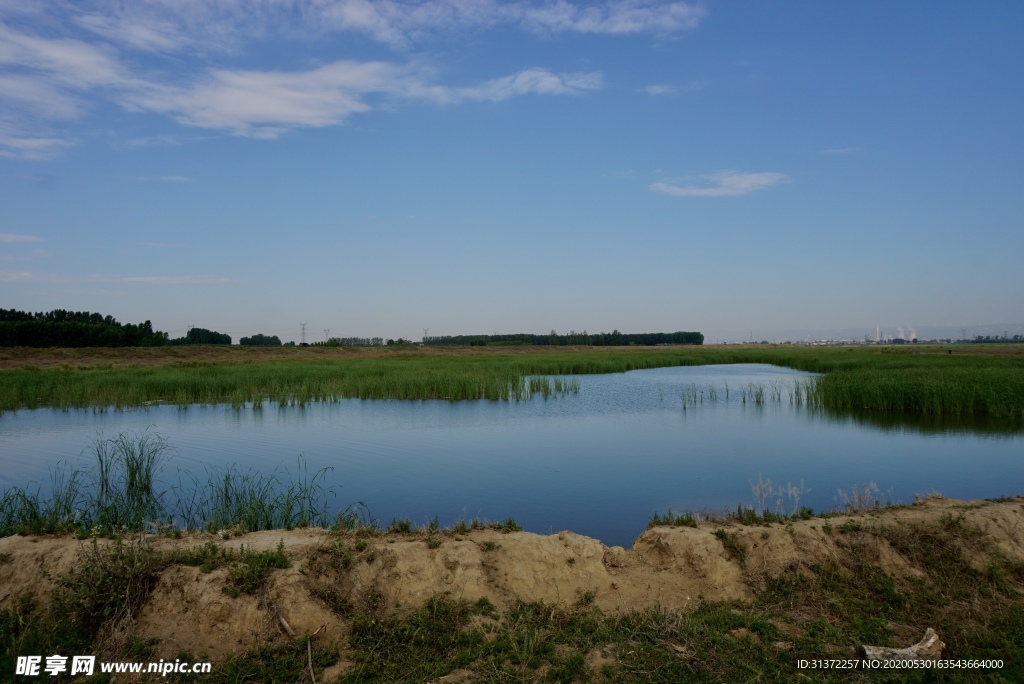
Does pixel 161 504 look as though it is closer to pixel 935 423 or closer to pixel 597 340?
pixel 935 423

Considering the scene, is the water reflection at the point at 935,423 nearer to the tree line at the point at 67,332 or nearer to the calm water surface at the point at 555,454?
the calm water surface at the point at 555,454

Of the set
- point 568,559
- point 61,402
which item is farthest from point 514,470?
point 61,402

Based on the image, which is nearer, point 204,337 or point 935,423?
point 935,423

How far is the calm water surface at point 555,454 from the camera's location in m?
9.48

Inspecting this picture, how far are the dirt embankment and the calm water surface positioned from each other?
6.44 ft

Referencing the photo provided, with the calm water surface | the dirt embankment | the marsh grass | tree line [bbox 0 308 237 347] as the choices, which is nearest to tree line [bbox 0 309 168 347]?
tree line [bbox 0 308 237 347]

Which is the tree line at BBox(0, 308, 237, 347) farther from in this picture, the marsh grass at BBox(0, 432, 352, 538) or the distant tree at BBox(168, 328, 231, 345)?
the marsh grass at BBox(0, 432, 352, 538)

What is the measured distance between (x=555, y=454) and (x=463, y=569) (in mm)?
7842

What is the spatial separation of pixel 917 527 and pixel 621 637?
11.3 ft

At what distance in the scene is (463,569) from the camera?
529 centimetres

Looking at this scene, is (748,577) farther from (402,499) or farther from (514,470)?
(514,470)

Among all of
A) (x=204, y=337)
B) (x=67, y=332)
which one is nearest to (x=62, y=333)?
(x=67, y=332)

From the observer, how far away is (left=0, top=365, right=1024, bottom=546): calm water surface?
31.1ft

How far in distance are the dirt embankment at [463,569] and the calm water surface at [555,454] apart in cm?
196
